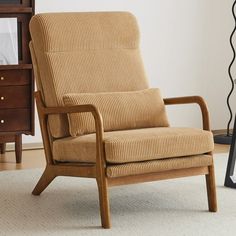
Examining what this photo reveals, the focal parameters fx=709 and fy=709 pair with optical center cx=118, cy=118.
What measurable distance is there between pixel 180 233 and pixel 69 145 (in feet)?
2.35

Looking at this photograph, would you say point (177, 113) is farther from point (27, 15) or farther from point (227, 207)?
point (227, 207)

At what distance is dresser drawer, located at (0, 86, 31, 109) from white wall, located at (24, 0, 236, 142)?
104cm

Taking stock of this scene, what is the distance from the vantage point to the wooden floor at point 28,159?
4.74m

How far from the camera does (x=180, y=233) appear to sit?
3.07 meters

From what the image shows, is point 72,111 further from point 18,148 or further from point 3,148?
point 3,148

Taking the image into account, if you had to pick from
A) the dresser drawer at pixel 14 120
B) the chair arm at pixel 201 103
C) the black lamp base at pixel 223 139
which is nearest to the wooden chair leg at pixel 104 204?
the chair arm at pixel 201 103

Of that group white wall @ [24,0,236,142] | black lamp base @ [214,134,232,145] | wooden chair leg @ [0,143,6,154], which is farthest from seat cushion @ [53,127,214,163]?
white wall @ [24,0,236,142]

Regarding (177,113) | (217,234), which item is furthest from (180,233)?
(177,113)

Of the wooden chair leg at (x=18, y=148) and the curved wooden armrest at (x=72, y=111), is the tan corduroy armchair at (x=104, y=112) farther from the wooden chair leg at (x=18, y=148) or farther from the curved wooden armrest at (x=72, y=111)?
the wooden chair leg at (x=18, y=148)

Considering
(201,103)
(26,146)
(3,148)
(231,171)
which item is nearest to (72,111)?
(201,103)

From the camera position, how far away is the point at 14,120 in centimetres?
479

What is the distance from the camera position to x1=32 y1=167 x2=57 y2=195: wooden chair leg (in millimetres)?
3643

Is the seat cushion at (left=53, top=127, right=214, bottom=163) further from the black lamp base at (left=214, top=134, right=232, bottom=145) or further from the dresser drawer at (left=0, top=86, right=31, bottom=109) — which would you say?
the black lamp base at (left=214, top=134, right=232, bottom=145)

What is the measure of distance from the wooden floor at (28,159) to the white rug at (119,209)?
40cm
